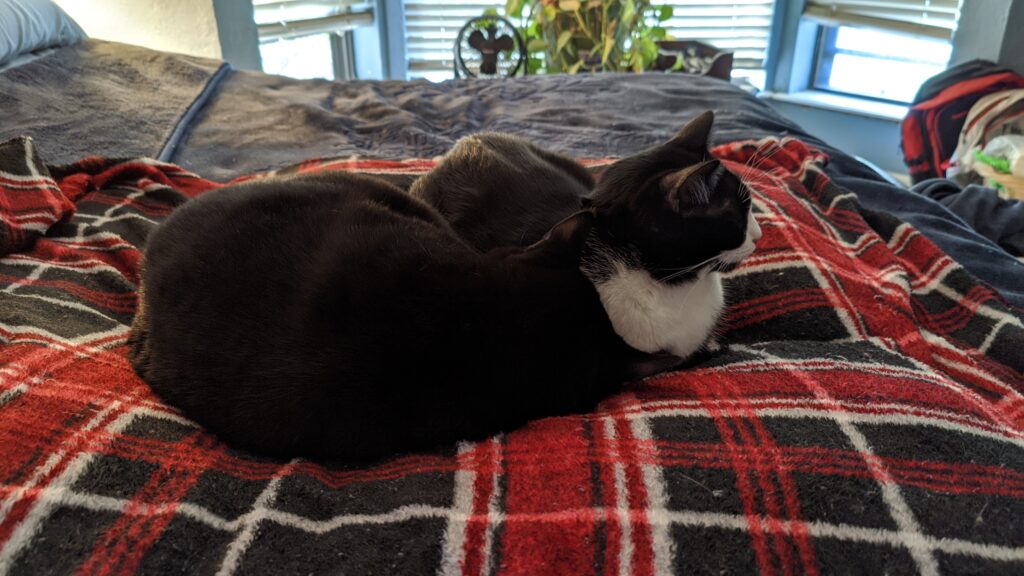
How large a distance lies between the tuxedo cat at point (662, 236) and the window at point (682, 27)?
2806 millimetres

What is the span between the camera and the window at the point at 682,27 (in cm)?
352

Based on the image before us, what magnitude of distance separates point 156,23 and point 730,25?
2710mm

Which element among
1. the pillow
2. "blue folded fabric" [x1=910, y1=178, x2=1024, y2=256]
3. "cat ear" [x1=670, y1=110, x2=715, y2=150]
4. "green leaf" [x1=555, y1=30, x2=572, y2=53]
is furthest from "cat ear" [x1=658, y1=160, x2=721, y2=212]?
"green leaf" [x1=555, y1=30, x2=572, y2=53]

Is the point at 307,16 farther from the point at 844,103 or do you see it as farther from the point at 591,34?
the point at 844,103

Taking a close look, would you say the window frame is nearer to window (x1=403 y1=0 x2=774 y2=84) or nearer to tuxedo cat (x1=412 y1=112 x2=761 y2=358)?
window (x1=403 y1=0 x2=774 y2=84)

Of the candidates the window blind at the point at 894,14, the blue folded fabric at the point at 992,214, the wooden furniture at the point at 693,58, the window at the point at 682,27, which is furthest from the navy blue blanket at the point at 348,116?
the window at the point at 682,27

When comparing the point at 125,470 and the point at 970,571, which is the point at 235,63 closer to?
the point at 125,470

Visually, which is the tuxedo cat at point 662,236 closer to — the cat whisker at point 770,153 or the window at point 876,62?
the cat whisker at point 770,153

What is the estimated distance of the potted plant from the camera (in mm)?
2871

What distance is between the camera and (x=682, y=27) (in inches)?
142

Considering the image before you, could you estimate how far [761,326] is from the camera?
97 centimetres

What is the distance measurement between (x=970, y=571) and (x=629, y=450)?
0.89ft

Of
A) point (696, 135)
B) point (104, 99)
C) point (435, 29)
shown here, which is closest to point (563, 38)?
point (435, 29)

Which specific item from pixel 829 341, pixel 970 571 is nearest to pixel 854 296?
pixel 829 341
